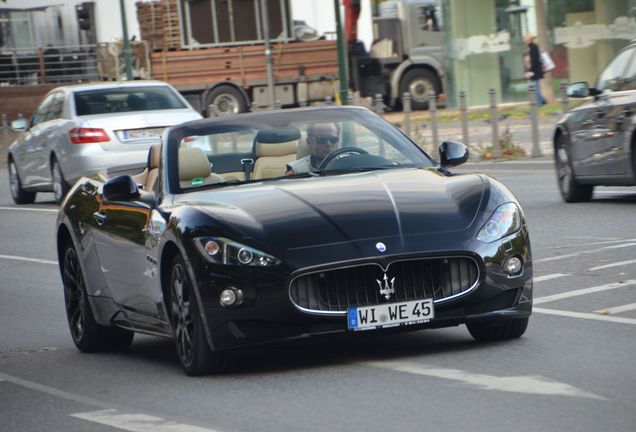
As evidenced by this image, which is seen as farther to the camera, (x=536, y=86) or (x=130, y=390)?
(x=536, y=86)

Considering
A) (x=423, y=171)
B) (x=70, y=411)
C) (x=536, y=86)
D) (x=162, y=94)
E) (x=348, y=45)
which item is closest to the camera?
(x=70, y=411)

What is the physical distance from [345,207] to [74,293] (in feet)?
9.14

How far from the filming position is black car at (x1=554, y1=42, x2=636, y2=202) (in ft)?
53.5

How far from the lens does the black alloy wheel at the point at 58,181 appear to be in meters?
22.6

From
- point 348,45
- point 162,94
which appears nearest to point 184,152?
point 162,94

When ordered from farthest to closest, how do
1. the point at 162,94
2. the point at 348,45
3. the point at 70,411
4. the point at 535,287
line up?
the point at 348,45 → the point at 162,94 → the point at 535,287 → the point at 70,411

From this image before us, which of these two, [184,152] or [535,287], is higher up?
[184,152]

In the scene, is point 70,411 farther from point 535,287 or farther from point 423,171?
point 535,287

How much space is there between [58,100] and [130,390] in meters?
15.5

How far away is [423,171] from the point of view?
8.98 meters

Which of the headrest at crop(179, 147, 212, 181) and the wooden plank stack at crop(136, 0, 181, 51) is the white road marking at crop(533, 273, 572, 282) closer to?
the headrest at crop(179, 147, 212, 181)

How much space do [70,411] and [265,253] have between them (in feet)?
3.78

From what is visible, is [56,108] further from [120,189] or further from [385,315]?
[385,315]

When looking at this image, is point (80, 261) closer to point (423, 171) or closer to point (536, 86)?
point (423, 171)
